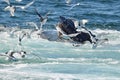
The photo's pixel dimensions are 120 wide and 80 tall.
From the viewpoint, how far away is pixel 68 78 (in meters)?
28.2

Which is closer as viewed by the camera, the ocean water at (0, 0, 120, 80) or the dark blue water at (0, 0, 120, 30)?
the ocean water at (0, 0, 120, 80)

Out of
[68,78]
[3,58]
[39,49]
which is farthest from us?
[39,49]

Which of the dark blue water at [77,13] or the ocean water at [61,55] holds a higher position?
the ocean water at [61,55]

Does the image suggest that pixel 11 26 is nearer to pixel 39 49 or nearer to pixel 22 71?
pixel 39 49

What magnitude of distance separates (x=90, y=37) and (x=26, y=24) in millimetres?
6818

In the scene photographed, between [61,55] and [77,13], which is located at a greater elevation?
[61,55]

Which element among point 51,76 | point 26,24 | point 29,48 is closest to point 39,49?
point 29,48

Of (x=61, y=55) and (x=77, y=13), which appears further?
(x=77, y=13)

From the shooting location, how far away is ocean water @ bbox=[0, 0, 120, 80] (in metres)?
28.8

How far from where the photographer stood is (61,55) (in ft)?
107

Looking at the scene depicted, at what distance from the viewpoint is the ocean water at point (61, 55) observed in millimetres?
28828

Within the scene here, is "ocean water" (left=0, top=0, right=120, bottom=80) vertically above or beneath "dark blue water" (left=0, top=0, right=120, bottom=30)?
above

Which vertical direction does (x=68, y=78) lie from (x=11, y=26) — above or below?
above

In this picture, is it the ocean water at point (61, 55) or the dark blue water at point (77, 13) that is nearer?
the ocean water at point (61, 55)
